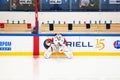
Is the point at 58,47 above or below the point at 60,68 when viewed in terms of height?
above

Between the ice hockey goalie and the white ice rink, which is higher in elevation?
the ice hockey goalie

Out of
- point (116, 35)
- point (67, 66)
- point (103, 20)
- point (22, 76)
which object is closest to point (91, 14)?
point (103, 20)

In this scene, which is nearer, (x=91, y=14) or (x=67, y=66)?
(x=67, y=66)

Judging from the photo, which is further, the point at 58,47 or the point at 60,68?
the point at 58,47

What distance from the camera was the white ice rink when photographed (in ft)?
21.8

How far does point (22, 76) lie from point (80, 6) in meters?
4.51

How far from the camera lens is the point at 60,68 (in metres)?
7.57

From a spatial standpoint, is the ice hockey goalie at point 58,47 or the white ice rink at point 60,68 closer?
the white ice rink at point 60,68

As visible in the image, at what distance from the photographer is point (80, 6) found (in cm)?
1055

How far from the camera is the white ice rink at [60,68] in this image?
665cm

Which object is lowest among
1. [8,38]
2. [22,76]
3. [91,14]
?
[22,76]

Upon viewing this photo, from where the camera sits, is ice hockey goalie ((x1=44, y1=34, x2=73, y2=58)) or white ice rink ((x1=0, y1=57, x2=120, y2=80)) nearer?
white ice rink ((x1=0, y1=57, x2=120, y2=80))

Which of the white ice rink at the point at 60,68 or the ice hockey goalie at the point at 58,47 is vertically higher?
the ice hockey goalie at the point at 58,47

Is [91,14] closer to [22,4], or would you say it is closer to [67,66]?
[22,4]
